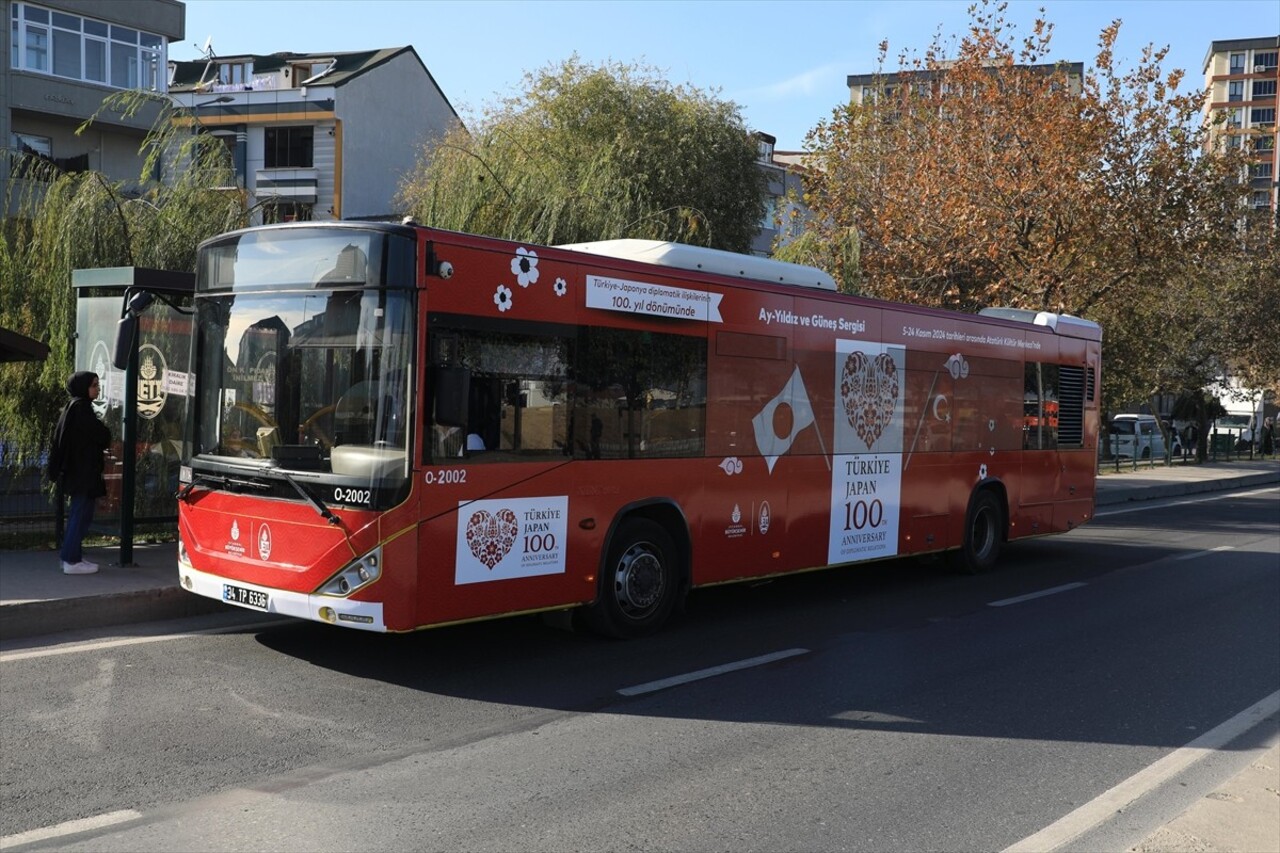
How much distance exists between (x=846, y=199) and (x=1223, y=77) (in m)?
119

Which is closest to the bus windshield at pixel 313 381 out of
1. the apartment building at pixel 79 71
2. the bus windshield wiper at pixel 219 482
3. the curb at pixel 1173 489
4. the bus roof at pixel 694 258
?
the bus windshield wiper at pixel 219 482

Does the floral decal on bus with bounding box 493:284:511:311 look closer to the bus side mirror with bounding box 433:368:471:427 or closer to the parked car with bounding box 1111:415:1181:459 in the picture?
the bus side mirror with bounding box 433:368:471:427

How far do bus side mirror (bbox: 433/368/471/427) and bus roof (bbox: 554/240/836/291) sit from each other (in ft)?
6.34

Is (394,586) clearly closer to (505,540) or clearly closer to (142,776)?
(505,540)

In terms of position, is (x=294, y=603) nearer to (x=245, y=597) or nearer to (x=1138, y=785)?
(x=245, y=597)

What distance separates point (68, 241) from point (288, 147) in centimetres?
4003

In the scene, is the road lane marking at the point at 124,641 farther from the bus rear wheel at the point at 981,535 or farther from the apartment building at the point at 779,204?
the apartment building at the point at 779,204

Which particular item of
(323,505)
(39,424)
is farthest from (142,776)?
(39,424)

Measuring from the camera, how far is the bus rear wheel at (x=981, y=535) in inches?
523

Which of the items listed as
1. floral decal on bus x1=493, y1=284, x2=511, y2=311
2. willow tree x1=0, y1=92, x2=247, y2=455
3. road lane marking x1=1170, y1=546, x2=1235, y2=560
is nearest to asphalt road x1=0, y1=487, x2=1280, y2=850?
floral decal on bus x1=493, y1=284, x2=511, y2=311

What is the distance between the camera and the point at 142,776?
Result: 5633 millimetres

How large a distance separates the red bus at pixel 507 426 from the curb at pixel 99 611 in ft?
3.47

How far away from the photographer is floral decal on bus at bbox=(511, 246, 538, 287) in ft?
26.2

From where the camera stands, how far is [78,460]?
33.1 ft
